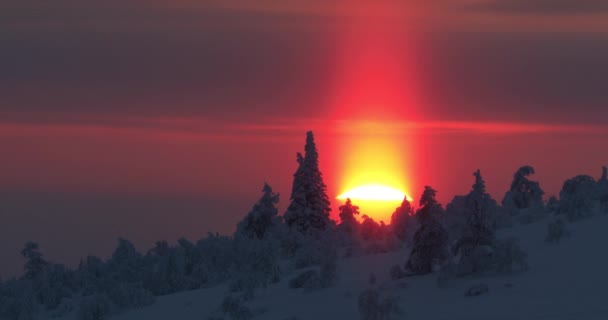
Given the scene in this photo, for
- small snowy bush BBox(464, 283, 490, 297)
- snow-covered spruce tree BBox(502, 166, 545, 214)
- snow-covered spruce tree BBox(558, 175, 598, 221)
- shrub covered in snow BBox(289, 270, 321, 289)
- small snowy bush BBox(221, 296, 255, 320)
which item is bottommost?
small snowy bush BBox(221, 296, 255, 320)

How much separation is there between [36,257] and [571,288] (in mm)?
39766

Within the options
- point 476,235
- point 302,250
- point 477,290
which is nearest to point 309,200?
A: point 302,250

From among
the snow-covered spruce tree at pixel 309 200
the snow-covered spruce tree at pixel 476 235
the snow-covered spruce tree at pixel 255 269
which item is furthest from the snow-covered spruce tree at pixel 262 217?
the snow-covered spruce tree at pixel 476 235

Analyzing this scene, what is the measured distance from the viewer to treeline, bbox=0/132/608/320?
41219mm

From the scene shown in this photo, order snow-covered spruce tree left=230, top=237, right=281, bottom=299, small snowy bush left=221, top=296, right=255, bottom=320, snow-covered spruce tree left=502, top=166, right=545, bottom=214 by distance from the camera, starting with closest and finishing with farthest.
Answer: small snowy bush left=221, top=296, right=255, bottom=320 → snow-covered spruce tree left=230, top=237, right=281, bottom=299 → snow-covered spruce tree left=502, top=166, right=545, bottom=214

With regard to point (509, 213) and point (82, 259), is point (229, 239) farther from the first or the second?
point (509, 213)

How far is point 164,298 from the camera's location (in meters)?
52.8

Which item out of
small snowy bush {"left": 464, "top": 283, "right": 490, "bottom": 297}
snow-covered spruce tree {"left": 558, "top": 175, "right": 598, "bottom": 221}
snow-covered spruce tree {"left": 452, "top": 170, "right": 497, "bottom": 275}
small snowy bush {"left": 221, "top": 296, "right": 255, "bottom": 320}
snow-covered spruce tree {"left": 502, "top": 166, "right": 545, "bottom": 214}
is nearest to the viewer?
small snowy bush {"left": 464, "top": 283, "right": 490, "bottom": 297}

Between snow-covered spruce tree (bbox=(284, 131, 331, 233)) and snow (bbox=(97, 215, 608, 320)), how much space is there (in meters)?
17.6

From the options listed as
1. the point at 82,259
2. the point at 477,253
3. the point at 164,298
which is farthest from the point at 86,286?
the point at 477,253

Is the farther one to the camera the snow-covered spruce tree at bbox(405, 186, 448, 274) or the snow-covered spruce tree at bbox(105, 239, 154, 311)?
the snow-covered spruce tree at bbox(105, 239, 154, 311)

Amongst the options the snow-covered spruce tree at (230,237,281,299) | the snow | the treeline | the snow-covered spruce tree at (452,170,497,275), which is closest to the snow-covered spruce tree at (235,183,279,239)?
the treeline

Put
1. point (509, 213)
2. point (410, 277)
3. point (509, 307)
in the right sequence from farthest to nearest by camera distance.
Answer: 1. point (509, 213)
2. point (410, 277)
3. point (509, 307)

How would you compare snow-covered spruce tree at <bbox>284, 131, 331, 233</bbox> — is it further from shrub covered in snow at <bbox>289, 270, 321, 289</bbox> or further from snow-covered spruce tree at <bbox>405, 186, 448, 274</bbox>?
snow-covered spruce tree at <bbox>405, 186, 448, 274</bbox>
